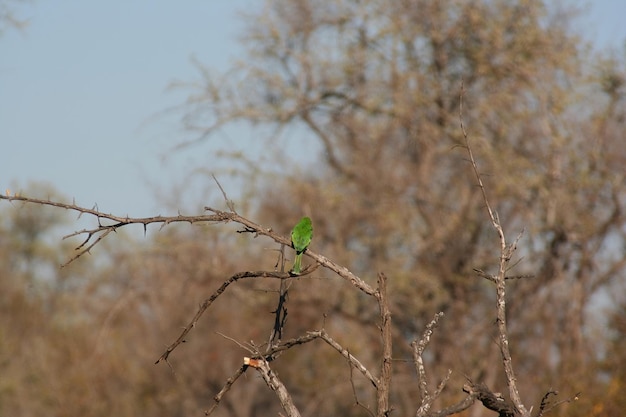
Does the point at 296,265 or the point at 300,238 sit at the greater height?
the point at 300,238

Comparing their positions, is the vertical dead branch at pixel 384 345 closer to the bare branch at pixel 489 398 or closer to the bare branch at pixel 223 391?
the bare branch at pixel 489 398

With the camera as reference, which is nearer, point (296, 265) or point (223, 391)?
point (223, 391)

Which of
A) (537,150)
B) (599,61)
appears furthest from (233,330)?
(599,61)

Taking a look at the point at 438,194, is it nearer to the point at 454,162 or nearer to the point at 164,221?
the point at 454,162

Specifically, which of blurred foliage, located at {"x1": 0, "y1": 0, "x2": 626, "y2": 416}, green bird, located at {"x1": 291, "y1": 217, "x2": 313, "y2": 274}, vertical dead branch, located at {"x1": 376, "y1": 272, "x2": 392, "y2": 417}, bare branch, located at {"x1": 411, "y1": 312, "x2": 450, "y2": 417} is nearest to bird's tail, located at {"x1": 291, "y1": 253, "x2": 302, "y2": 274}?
green bird, located at {"x1": 291, "y1": 217, "x2": 313, "y2": 274}

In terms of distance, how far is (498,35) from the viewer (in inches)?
937

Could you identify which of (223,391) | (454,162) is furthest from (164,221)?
(454,162)

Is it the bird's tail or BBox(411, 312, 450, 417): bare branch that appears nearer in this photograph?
BBox(411, 312, 450, 417): bare branch

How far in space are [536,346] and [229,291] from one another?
23.6ft

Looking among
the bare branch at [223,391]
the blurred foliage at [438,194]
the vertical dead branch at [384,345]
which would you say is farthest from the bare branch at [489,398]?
the blurred foliage at [438,194]

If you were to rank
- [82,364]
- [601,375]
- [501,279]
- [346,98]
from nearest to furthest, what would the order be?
[501,279] → [601,375] → [346,98] → [82,364]

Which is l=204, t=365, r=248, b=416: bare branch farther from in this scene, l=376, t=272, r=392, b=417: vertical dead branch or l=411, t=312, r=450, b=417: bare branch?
l=411, t=312, r=450, b=417: bare branch

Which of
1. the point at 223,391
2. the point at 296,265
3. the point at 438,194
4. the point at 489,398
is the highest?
the point at 438,194

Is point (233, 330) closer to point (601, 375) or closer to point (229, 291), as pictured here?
point (229, 291)
